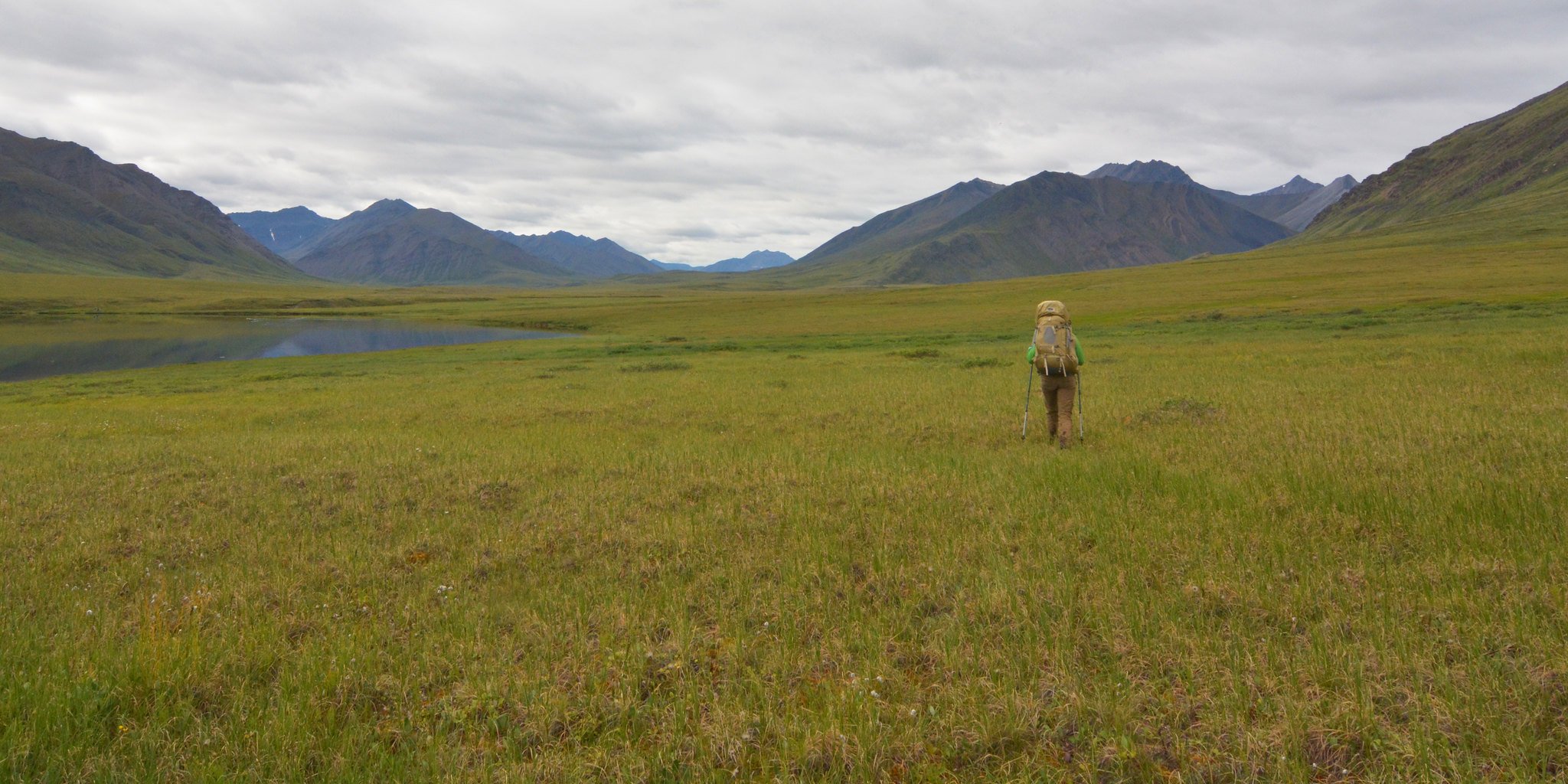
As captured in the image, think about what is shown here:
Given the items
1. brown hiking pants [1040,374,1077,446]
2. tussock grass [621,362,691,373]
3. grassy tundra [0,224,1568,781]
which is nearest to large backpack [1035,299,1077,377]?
brown hiking pants [1040,374,1077,446]

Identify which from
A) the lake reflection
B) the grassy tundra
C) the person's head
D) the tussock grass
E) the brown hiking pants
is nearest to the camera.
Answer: the grassy tundra

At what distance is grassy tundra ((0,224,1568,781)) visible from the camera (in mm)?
4715

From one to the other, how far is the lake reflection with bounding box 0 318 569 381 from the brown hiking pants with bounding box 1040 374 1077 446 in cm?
6034

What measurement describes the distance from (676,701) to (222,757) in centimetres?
283

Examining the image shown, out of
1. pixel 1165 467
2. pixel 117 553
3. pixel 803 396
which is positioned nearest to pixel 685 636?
pixel 117 553

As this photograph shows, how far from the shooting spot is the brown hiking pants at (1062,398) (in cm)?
1429

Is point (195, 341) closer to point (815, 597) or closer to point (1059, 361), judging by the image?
point (1059, 361)

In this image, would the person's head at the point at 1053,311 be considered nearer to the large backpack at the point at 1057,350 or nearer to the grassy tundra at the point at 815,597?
the large backpack at the point at 1057,350

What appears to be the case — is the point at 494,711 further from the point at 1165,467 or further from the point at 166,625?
the point at 1165,467

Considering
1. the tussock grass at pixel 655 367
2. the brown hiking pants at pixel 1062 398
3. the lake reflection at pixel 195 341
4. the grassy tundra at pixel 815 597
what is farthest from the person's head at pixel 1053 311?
the lake reflection at pixel 195 341

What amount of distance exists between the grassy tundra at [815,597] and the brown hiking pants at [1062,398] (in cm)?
106

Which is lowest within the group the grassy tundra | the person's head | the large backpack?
the grassy tundra

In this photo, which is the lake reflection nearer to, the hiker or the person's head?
the person's head

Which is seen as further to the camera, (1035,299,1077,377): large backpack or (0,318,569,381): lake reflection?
(0,318,569,381): lake reflection
